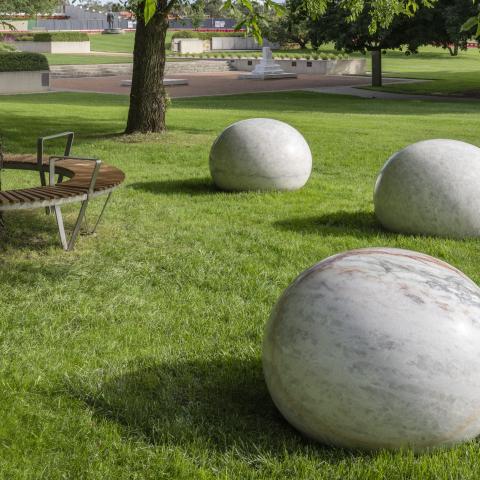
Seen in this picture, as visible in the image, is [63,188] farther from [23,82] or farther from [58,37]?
[58,37]

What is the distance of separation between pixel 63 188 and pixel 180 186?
403cm

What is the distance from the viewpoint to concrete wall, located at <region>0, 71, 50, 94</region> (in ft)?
108

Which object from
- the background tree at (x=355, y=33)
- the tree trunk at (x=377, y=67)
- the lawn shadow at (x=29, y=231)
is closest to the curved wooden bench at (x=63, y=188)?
the lawn shadow at (x=29, y=231)

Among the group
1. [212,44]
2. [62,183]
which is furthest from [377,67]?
[212,44]

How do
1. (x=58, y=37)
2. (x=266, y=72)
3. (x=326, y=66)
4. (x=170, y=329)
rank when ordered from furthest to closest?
1. (x=58, y=37)
2. (x=326, y=66)
3. (x=266, y=72)
4. (x=170, y=329)

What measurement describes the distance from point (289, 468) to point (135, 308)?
99.6 inches

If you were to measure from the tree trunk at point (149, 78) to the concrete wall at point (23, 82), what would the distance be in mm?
18482

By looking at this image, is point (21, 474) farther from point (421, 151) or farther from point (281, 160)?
point (281, 160)

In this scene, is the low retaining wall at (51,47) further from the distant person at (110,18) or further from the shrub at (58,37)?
the distant person at (110,18)

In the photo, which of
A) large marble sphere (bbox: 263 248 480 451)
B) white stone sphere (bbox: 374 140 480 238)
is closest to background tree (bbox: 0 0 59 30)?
white stone sphere (bbox: 374 140 480 238)

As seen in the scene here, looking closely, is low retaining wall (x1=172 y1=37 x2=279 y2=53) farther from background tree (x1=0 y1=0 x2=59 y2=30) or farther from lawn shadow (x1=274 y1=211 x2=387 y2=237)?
lawn shadow (x1=274 y1=211 x2=387 y2=237)

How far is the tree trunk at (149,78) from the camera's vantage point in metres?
15.1

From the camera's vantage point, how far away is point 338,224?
877 centimetres

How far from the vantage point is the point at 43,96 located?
2984 centimetres
